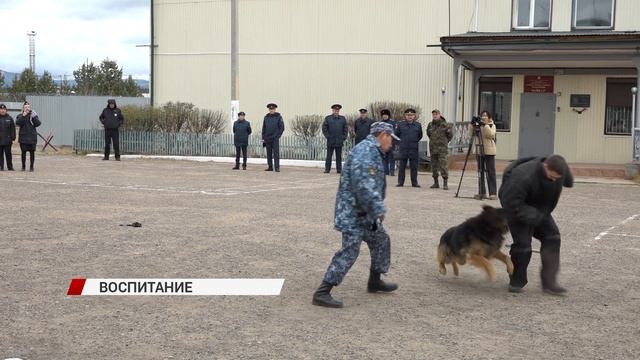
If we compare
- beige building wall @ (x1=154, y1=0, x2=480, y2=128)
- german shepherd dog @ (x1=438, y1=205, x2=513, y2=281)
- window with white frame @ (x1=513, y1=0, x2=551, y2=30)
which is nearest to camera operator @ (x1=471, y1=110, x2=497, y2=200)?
german shepherd dog @ (x1=438, y1=205, x2=513, y2=281)

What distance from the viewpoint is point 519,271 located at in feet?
25.2

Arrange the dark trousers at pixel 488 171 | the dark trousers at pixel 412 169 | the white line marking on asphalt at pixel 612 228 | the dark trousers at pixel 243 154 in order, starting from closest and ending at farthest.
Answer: the white line marking on asphalt at pixel 612 228, the dark trousers at pixel 488 171, the dark trousers at pixel 412 169, the dark trousers at pixel 243 154

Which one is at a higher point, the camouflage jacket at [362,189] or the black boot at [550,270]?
the camouflage jacket at [362,189]

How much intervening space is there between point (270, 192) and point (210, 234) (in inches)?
220

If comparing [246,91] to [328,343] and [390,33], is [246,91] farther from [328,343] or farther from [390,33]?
[328,343]

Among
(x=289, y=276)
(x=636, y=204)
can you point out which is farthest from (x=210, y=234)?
(x=636, y=204)

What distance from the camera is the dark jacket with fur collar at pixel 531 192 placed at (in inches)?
293

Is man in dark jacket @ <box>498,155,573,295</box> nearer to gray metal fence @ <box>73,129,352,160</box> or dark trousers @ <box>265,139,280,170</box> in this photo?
dark trousers @ <box>265,139,280,170</box>

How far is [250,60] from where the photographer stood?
30.4 metres

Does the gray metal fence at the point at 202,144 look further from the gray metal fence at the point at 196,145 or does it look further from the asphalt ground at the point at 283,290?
the asphalt ground at the point at 283,290

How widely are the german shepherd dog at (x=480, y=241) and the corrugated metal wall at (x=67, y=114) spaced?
27.6 m

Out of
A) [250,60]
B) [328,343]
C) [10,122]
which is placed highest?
[250,60]

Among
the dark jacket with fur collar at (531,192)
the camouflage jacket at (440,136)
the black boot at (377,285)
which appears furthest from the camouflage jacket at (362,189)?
the camouflage jacket at (440,136)

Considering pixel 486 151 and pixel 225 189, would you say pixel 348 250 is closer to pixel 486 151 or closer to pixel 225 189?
pixel 486 151
